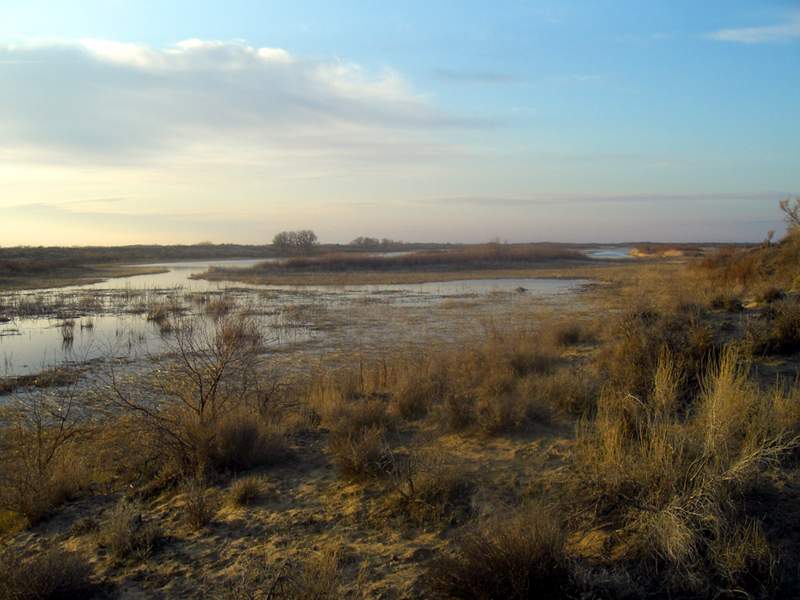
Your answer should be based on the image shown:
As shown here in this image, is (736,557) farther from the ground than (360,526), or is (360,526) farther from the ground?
(736,557)

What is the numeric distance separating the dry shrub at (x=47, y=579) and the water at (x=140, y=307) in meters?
8.51

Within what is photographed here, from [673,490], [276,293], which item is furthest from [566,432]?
[276,293]

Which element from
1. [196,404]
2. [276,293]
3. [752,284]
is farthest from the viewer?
[276,293]

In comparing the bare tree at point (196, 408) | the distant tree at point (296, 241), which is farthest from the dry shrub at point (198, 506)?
the distant tree at point (296, 241)

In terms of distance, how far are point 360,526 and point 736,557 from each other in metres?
2.86

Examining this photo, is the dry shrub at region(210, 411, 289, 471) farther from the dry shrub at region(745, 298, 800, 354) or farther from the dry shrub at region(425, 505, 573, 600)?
the dry shrub at region(745, 298, 800, 354)

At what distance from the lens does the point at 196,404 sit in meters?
7.58

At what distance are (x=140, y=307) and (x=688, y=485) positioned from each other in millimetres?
24490

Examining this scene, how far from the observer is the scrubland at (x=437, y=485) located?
3.66 metres

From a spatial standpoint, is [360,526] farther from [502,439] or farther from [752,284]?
[752,284]

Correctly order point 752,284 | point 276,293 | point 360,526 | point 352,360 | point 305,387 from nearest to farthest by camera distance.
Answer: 1. point 360,526
2. point 305,387
3. point 352,360
4. point 752,284
5. point 276,293

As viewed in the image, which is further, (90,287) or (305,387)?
(90,287)

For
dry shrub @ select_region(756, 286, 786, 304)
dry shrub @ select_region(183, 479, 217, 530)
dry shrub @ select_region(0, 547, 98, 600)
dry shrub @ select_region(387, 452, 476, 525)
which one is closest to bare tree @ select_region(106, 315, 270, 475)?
dry shrub @ select_region(183, 479, 217, 530)

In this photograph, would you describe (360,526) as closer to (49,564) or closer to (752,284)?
(49,564)
